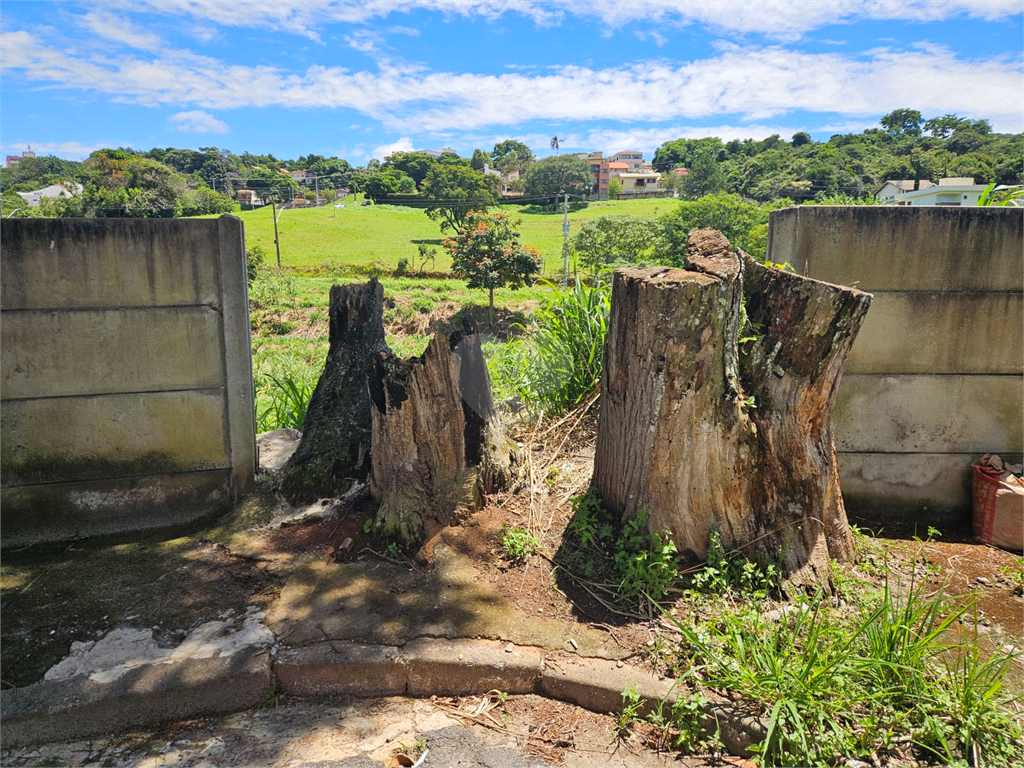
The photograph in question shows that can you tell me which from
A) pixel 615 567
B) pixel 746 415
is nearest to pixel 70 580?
pixel 615 567

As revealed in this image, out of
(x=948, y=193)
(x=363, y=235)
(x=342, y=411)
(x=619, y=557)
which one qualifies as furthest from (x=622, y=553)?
(x=948, y=193)

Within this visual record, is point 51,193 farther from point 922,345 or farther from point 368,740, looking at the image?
point 922,345

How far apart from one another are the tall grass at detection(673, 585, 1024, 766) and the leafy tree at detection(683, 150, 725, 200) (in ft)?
249

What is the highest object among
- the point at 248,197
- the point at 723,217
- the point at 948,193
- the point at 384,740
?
the point at 248,197

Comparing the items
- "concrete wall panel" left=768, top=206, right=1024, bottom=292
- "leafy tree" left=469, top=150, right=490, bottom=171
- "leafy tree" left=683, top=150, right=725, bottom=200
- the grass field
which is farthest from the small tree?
"leafy tree" left=469, top=150, right=490, bottom=171

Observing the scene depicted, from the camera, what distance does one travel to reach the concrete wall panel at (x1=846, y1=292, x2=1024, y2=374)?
4062 millimetres

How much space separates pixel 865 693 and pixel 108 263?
14.1 feet

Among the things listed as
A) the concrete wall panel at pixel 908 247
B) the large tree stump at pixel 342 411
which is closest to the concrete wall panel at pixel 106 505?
the large tree stump at pixel 342 411

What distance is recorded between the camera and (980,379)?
4.14m

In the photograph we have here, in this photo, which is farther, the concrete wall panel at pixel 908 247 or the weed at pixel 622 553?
the concrete wall panel at pixel 908 247

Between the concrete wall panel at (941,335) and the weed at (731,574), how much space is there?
163 centimetres

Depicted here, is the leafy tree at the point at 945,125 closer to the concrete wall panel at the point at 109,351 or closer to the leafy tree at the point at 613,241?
the leafy tree at the point at 613,241

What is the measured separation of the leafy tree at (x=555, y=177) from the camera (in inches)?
3265

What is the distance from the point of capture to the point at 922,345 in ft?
13.5
